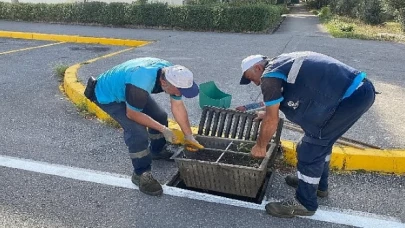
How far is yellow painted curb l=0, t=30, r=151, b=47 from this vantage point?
39.3 ft

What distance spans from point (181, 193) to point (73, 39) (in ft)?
33.9

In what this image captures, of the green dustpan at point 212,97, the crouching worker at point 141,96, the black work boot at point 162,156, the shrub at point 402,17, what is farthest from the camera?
the shrub at point 402,17

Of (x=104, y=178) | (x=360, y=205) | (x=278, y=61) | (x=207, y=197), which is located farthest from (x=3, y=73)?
(x=360, y=205)

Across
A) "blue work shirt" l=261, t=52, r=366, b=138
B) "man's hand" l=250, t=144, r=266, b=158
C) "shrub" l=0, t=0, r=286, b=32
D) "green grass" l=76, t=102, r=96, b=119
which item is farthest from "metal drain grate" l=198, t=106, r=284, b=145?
"shrub" l=0, t=0, r=286, b=32

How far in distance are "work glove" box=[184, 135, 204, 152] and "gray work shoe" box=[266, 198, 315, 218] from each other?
849 millimetres

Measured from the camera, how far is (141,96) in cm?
328

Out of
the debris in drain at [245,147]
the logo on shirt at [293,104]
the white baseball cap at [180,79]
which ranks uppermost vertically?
the white baseball cap at [180,79]

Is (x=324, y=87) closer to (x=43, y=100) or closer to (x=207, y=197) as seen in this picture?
(x=207, y=197)

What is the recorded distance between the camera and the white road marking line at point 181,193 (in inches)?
124

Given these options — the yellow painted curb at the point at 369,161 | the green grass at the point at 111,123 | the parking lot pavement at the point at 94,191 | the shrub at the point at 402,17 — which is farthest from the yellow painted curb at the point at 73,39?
the shrub at the point at 402,17

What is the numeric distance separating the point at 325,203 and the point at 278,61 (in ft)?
4.21

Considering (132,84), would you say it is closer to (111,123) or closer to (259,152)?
(259,152)

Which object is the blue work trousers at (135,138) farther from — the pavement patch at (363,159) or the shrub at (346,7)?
the shrub at (346,7)

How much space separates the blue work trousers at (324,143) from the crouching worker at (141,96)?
969 mm
